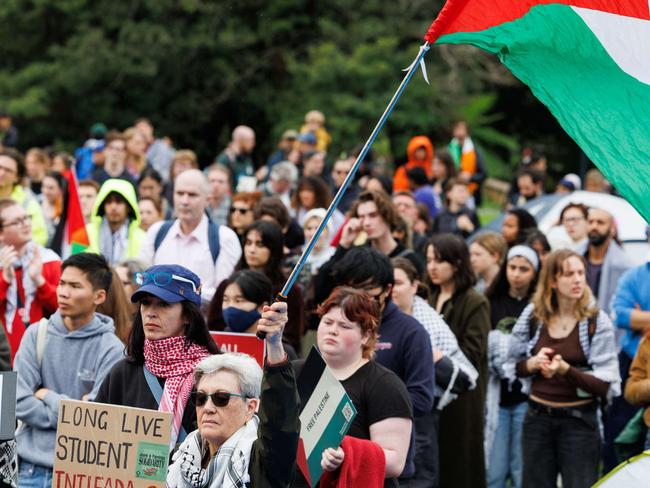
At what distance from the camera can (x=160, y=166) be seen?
21625 mm

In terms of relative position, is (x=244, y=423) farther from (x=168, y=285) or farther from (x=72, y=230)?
(x=72, y=230)

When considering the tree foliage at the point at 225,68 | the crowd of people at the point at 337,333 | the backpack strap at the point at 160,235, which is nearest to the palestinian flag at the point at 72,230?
the crowd of people at the point at 337,333

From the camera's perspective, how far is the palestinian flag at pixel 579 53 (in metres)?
5.81

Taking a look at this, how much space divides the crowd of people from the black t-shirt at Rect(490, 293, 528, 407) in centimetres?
1

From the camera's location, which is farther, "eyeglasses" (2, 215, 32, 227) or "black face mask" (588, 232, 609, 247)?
"black face mask" (588, 232, 609, 247)

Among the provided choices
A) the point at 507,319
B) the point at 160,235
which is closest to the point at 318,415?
the point at 507,319

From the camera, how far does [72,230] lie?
11.0 m

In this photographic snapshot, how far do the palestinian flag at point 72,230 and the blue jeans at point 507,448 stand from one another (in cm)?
369

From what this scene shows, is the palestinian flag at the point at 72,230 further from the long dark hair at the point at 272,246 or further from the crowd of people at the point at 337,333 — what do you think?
the long dark hair at the point at 272,246

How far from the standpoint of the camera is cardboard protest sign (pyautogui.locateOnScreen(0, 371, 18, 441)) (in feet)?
18.2

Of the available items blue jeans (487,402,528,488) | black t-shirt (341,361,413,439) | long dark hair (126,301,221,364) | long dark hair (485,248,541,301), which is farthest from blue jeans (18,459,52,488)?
long dark hair (485,248,541,301)

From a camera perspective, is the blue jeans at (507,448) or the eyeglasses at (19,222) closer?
the eyeglasses at (19,222)

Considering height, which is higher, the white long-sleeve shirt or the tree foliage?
the tree foliage

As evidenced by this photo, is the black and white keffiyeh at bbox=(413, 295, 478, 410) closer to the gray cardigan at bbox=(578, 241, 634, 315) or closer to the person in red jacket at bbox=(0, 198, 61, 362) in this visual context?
the person in red jacket at bbox=(0, 198, 61, 362)
